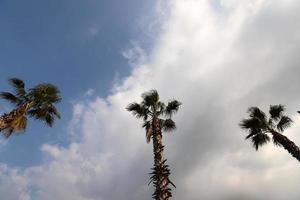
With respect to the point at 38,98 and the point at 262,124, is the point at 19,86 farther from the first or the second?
the point at 262,124

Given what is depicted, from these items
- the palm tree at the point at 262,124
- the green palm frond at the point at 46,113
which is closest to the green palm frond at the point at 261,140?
the palm tree at the point at 262,124

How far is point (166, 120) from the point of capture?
24.4 meters

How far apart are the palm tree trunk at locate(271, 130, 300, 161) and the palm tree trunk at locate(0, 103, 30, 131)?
61.9 feet

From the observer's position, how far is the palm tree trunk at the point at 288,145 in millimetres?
23297

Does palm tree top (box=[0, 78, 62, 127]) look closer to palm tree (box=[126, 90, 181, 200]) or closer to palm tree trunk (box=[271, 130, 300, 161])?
palm tree (box=[126, 90, 181, 200])

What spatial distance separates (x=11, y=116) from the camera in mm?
17391

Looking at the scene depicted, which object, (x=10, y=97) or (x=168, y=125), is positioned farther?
(x=168, y=125)

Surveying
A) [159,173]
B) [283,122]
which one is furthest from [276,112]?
[159,173]

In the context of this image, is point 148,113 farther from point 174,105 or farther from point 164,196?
point 164,196

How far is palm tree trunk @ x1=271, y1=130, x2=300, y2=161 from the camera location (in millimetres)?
23297

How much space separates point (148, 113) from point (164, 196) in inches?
350

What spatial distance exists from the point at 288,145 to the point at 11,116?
64.4ft

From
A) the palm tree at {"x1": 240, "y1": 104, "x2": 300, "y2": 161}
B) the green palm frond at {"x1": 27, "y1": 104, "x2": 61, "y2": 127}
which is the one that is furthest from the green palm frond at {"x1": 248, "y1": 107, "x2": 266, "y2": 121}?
the green palm frond at {"x1": 27, "y1": 104, "x2": 61, "y2": 127}

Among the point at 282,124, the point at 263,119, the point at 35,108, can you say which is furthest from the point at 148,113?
the point at 282,124
